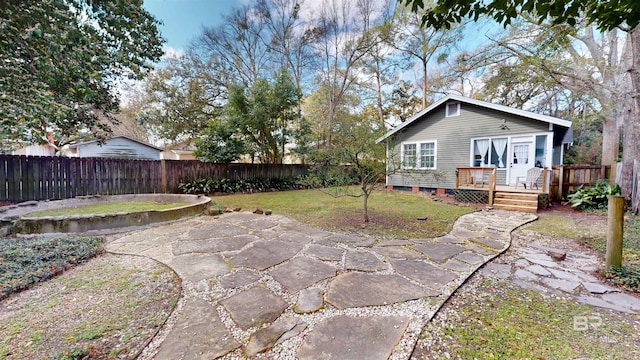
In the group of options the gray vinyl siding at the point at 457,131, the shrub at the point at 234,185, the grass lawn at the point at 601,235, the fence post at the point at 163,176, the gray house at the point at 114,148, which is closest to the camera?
the grass lawn at the point at 601,235

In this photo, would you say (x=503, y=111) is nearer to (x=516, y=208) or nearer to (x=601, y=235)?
(x=516, y=208)

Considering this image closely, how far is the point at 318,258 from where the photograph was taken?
123 inches

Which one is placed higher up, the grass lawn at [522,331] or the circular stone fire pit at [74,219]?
the circular stone fire pit at [74,219]

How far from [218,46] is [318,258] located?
650 inches

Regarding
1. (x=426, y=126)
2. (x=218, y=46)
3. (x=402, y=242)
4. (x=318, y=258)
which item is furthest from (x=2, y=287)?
(x=218, y=46)

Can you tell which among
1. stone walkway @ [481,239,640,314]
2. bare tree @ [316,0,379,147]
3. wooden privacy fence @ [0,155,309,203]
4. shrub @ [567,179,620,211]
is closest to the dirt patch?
stone walkway @ [481,239,640,314]

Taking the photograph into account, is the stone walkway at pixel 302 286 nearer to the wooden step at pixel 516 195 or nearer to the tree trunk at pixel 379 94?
the wooden step at pixel 516 195

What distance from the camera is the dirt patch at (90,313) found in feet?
5.06

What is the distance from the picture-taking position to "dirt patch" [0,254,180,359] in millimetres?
1541

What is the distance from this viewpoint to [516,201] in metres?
6.91

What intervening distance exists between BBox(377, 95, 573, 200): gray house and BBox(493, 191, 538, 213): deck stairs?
632mm

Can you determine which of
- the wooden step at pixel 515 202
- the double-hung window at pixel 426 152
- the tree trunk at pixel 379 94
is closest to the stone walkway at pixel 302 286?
the wooden step at pixel 515 202

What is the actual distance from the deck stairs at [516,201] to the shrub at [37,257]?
939cm

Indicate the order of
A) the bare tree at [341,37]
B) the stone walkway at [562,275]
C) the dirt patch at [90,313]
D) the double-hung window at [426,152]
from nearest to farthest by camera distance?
1. the dirt patch at [90,313]
2. the stone walkway at [562,275]
3. the double-hung window at [426,152]
4. the bare tree at [341,37]
